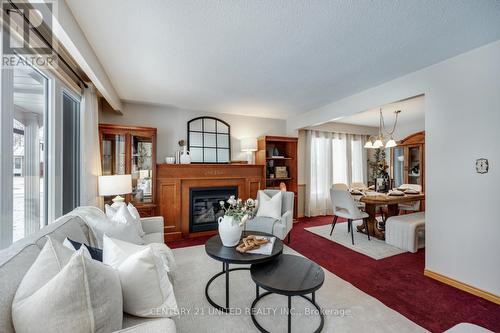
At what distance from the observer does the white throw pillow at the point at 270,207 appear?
3.49 m

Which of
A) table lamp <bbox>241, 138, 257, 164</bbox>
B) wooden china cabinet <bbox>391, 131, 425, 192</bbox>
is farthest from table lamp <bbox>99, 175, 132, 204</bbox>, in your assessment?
wooden china cabinet <bbox>391, 131, 425, 192</bbox>

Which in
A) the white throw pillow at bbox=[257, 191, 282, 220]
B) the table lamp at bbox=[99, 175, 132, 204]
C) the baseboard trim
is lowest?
the baseboard trim

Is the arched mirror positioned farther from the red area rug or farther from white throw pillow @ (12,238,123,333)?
white throw pillow @ (12,238,123,333)

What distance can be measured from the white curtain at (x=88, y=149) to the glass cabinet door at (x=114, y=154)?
0.49 meters

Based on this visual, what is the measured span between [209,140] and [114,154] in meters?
1.74

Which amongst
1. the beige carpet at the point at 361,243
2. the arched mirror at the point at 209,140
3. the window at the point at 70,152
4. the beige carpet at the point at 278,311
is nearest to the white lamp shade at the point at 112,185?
the window at the point at 70,152

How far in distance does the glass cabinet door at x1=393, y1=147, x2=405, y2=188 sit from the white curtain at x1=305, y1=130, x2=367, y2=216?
783mm

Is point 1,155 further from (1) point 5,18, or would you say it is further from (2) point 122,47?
(2) point 122,47

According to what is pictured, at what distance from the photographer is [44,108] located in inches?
79.9

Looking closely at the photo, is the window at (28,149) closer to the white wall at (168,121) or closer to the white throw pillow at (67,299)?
the white throw pillow at (67,299)

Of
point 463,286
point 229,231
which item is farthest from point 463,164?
point 229,231

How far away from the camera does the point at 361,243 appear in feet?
11.6

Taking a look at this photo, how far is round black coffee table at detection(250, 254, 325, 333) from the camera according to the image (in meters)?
1.50

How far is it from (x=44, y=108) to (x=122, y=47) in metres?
0.94
